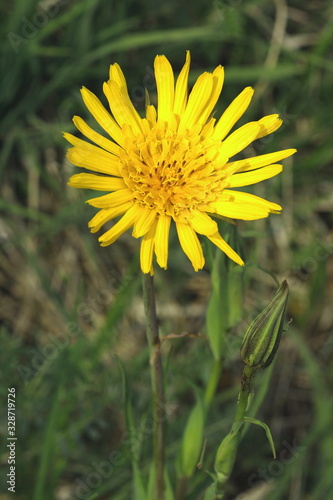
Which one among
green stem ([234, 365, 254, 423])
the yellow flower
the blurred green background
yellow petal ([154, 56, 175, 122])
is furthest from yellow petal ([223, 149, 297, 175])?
the blurred green background

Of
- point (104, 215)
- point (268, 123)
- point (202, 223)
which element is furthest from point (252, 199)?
point (104, 215)

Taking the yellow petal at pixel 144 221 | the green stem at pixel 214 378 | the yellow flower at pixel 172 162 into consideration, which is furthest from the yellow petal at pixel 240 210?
the green stem at pixel 214 378

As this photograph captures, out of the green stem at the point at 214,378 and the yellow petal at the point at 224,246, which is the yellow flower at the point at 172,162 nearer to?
the yellow petal at the point at 224,246

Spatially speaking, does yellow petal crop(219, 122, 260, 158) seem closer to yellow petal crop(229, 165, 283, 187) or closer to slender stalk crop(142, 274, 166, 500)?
yellow petal crop(229, 165, 283, 187)

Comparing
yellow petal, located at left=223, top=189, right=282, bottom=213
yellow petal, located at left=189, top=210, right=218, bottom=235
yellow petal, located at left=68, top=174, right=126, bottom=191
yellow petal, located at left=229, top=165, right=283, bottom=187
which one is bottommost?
yellow petal, located at left=189, top=210, right=218, bottom=235

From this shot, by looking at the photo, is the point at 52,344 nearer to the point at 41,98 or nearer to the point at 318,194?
the point at 41,98

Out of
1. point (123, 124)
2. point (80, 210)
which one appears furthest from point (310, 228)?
point (123, 124)
